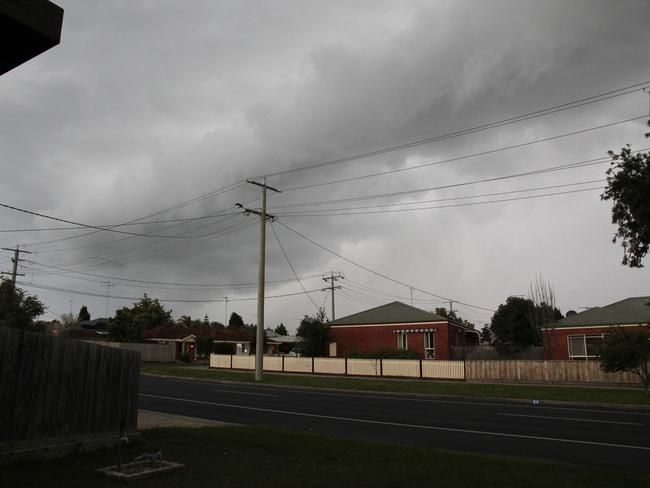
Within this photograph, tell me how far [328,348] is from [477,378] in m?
17.0

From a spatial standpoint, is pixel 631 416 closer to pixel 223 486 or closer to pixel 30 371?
pixel 223 486

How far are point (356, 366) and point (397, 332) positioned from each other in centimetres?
728

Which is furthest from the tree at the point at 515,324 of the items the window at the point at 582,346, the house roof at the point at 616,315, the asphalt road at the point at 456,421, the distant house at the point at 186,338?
the asphalt road at the point at 456,421

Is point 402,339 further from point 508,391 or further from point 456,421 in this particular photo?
point 456,421

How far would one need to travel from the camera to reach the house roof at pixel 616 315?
126 feet

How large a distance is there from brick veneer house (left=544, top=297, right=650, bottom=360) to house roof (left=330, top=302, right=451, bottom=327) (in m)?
8.18

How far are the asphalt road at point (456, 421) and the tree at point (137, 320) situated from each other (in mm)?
47914

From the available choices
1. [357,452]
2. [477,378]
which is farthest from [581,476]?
[477,378]

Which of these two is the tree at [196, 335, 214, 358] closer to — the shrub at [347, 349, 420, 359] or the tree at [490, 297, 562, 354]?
the shrub at [347, 349, 420, 359]

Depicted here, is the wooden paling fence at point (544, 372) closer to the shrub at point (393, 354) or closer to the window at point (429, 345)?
the shrub at point (393, 354)

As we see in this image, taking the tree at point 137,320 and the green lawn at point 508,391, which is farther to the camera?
the tree at point 137,320

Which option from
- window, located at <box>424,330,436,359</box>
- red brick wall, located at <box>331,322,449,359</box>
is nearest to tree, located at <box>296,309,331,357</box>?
red brick wall, located at <box>331,322,449,359</box>

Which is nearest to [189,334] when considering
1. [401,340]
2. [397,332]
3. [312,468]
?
[397,332]

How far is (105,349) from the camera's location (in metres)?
10.2
